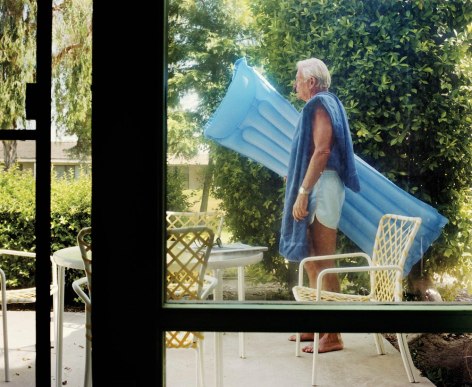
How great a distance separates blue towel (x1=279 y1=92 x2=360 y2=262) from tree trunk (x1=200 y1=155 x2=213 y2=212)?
22cm

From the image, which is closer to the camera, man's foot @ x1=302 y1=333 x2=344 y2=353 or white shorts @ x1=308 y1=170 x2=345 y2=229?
man's foot @ x1=302 y1=333 x2=344 y2=353

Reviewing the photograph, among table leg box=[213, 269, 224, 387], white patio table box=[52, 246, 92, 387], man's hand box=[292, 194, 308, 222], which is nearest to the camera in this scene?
table leg box=[213, 269, 224, 387]

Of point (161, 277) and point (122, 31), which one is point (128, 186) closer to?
point (161, 277)

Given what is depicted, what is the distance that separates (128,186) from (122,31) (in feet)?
1.16

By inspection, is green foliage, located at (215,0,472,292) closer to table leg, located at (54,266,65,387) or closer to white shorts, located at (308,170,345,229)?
white shorts, located at (308,170,345,229)

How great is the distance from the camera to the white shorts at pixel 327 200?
1700 mm

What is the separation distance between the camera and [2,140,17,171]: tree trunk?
1816 millimetres

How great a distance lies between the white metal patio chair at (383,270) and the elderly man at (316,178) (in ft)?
0.13

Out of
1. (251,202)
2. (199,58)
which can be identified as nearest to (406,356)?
(251,202)

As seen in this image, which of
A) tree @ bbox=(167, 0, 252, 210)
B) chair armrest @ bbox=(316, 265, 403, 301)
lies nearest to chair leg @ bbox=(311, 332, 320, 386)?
chair armrest @ bbox=(316, 265, 403, 301)

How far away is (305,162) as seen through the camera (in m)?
1.69

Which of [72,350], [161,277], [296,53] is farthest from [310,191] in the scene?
[72,350]

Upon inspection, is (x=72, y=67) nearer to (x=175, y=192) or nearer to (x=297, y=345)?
(x=175, y=192)

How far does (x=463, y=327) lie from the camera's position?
4.48 ft
